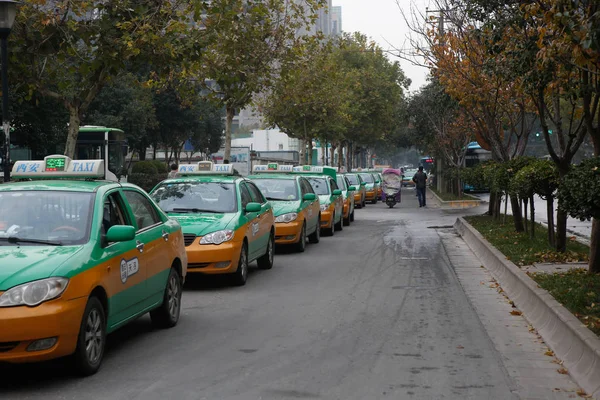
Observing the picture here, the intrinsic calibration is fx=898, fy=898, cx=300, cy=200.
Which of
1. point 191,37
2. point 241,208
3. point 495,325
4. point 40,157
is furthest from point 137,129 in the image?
point 495,325

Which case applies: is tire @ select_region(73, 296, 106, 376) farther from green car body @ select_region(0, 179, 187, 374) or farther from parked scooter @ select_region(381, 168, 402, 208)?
parked scooter @ select_region(381, 168, 402, 208)

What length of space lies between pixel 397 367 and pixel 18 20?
13.7 meters

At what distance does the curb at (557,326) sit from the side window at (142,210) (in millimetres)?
4163

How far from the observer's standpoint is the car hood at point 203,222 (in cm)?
1265

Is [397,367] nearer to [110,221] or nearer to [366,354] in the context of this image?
[366,354]

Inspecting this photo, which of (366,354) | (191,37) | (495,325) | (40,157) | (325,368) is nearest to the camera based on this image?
(325,368)

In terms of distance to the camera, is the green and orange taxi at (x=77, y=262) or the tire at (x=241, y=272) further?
the tire at (x=241, y=272)

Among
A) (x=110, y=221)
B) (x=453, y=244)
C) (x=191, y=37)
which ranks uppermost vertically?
(x=191, y=37)

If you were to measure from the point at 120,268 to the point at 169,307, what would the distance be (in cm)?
168

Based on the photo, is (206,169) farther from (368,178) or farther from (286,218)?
(368,178)

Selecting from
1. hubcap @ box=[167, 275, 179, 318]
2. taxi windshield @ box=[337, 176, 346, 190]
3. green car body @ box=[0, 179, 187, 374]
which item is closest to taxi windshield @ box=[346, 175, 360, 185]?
taxi windshield @ box=[337, 176, 346, 190]

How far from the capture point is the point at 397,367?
759 cm

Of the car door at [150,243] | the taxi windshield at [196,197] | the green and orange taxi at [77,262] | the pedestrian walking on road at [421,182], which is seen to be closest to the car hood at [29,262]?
the green and orange taxi at [77,262]

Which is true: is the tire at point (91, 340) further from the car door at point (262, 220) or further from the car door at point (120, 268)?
the car door at point (262, 220)
